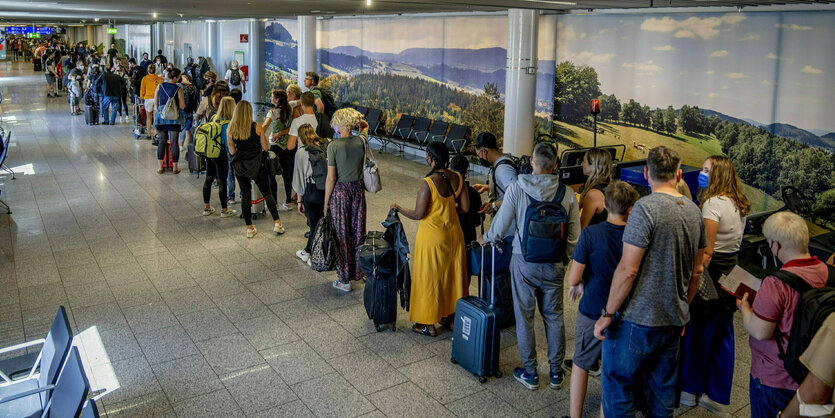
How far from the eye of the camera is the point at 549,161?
421 cm

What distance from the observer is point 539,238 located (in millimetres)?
4109

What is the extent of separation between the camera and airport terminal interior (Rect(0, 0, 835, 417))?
4.49 m

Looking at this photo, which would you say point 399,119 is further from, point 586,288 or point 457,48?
point 586,288

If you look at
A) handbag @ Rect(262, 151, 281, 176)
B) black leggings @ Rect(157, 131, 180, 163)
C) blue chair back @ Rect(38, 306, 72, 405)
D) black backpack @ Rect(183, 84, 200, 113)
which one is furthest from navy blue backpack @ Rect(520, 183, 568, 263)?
black backpack @ Rect(183, 84, 200, 113)

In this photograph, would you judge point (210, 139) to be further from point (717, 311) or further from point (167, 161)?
point (717, 311)

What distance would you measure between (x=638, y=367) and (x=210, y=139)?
611 centimetres

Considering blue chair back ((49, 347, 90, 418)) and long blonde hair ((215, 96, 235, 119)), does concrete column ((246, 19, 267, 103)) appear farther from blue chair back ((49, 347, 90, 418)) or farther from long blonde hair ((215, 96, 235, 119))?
blue chair back ((49, 347, 90, 418))

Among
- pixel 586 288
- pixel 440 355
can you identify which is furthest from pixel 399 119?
pixel 586 288

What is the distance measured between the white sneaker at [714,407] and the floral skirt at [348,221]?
10.4ft

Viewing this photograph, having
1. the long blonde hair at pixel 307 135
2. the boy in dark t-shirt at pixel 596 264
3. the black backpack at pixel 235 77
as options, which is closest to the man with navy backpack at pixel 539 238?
the boy in dark t-shirt at pixel 596 264

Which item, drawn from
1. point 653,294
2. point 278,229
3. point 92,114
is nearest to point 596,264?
point 653,294

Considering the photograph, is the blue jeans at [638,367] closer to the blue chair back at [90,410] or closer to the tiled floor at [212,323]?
the tiled floor at [212,323]

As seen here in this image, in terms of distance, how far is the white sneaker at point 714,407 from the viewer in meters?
4.25

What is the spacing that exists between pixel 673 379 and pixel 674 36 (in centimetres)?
734
